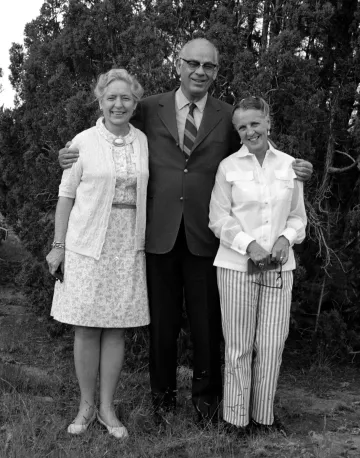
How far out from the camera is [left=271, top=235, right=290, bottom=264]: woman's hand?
362 centimetres

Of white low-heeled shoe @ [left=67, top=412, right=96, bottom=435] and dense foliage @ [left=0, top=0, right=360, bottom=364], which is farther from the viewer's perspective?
dense foliage @ [left=0, top=0, right=360, bottom=364]

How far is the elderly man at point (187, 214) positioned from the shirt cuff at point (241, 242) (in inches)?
12.2

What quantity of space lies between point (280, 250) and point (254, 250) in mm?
153

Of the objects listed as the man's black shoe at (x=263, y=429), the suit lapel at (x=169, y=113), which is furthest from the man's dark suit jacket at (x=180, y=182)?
the man's black shoe at (x=263, y=429)

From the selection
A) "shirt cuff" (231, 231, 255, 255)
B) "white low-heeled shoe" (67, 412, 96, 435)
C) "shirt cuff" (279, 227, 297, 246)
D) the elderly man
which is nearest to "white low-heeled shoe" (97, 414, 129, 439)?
"white low-heeled shoe" (67, 412, 96, 435)

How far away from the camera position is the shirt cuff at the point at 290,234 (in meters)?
3.67

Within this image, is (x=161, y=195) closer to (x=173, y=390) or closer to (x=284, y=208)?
(x=284, y=208)

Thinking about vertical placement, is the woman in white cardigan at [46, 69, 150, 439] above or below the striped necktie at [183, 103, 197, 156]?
below

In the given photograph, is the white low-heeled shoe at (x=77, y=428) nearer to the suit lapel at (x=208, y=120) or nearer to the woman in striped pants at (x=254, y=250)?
the woman in striped pants at (x=254, y=250)

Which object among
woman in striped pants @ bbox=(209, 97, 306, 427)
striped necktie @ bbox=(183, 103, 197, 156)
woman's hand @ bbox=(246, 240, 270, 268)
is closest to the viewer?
woman's hand @ bbox=(246, 240, 270, 268)

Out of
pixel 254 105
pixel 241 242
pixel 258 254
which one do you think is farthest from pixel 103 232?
pixel 254 105

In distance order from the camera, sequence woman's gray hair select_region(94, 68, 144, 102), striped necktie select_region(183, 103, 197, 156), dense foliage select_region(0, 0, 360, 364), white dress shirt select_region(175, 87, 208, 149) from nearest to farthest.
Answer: woman's gray hair select_region(94, 68, 144, 102) → striped necktie select_region(183, 103, 197, 156) → white dress shirt select_region(175, 87, 208, 149) → dense foliage select_region(0, 0, 360, 364)

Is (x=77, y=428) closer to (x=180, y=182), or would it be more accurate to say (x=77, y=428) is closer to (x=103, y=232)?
(x=103, y=232)

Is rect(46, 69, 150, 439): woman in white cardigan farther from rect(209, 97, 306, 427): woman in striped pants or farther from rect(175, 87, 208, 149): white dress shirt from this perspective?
rect(209, 97, 306, 427): woman in striped pants
